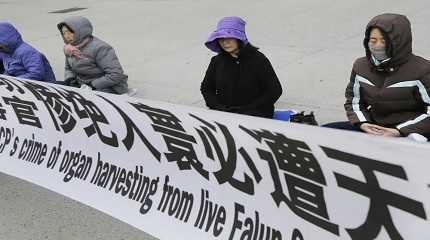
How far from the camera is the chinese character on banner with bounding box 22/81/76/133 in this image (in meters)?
3.68

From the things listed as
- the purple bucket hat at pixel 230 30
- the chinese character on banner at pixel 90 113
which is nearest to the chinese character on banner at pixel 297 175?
the chinese character on banner at pixel 90 113

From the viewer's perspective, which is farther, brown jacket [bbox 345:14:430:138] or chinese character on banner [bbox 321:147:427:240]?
brown jacket [bbox 345:14:430:138]

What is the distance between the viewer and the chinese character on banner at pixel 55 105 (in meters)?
3.68

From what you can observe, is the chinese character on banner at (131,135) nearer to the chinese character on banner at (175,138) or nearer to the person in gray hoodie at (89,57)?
the chinese character on banner at (175,138)

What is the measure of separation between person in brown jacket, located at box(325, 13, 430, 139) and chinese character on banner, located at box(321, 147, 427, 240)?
1164 mm

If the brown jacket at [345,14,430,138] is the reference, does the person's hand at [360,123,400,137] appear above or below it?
below

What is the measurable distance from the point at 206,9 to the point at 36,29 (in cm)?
335

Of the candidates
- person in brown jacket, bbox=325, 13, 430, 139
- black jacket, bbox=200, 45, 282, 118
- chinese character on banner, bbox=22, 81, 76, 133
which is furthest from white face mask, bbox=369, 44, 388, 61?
chinese character on banner, bbox=22, 81, 76, 133

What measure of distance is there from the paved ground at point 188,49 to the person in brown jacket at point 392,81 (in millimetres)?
1221

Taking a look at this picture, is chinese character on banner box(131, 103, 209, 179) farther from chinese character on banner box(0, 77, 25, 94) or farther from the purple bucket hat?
chinese character on banner box(0, 77, 25, 94)

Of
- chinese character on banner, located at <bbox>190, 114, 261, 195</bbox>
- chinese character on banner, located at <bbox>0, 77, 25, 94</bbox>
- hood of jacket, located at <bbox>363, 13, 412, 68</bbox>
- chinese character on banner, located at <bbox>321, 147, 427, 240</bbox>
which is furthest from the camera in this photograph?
chinese character on banner, located at <bbox>0, 77, 25, 94</bbox>

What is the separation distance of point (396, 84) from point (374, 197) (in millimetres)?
1315

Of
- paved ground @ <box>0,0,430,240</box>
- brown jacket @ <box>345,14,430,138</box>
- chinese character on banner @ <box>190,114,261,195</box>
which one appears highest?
brown jacket @ <box>345,14,430,138</box>

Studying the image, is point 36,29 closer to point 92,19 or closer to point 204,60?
point 92,19
